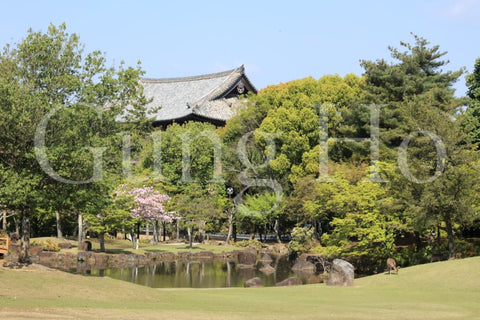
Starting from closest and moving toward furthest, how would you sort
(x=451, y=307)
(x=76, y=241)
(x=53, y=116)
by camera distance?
(x=451, y=307) → (x=53, y=116) → (x=76, y=241)

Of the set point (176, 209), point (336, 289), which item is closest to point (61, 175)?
point (336, 289)

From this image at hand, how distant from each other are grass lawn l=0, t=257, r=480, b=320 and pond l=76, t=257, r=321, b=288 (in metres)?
7.05

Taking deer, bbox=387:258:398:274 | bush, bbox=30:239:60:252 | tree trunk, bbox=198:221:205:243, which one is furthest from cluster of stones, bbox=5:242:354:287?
deer, bbox=387:258:398:274

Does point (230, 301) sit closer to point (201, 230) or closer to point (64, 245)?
point (64, 245)

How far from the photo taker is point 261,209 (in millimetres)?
44750

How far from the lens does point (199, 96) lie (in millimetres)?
62031

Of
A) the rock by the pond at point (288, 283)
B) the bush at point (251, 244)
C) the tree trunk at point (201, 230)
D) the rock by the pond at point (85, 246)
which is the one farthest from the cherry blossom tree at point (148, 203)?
the rock by the pond at point (288, 283)

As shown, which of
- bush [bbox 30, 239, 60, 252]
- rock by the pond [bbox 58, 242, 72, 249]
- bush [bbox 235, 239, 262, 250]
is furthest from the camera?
bush [bbox 235, 239, 262, 250]

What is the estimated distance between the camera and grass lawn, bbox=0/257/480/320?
13.1 metres

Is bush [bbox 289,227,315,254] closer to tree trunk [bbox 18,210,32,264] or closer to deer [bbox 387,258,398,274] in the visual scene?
deer [bbox 387,258,398,274]

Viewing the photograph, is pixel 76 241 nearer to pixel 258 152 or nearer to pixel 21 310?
pixel 258 152

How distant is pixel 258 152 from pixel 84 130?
26.9m

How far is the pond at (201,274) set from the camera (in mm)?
27578

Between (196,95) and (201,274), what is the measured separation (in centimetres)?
3356
